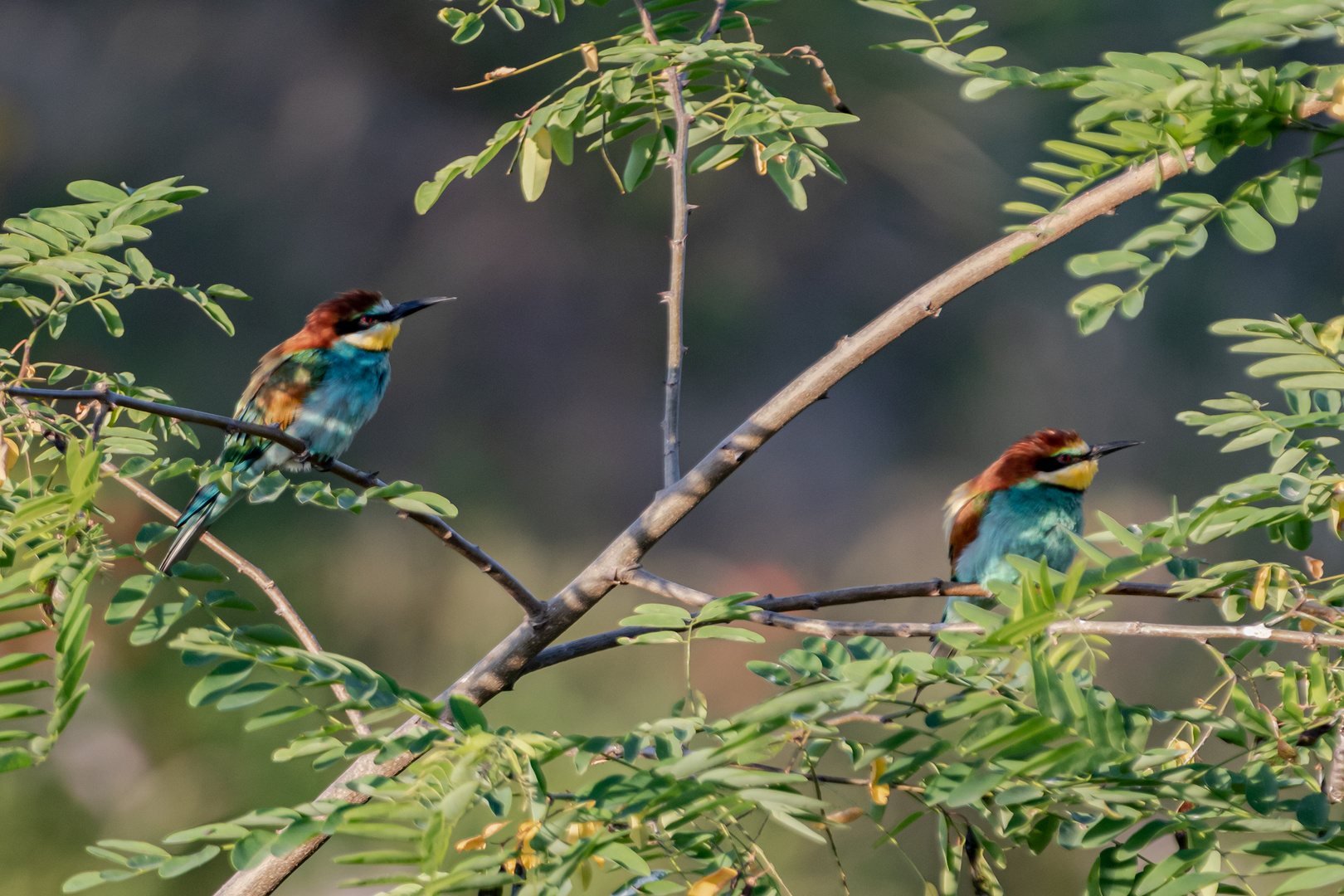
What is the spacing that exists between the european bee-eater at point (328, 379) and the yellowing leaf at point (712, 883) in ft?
5.70

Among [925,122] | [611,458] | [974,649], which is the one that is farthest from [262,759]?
[925,122]

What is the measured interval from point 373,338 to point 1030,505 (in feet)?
4.94

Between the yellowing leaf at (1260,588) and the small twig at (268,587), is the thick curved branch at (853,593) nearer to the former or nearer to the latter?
the yellowing leaf at (1260,588)

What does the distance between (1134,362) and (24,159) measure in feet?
14.7

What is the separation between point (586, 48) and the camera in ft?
3.39

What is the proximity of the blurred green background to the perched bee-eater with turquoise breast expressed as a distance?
4.97 ft

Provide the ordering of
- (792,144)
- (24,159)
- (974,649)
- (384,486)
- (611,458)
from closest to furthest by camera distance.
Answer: (974,649), (384,486), (792,144), (24,159), (611,458)

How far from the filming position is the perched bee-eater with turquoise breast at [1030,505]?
2.28 meters

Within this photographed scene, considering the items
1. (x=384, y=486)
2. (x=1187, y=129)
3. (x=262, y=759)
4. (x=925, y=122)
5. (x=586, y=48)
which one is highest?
(x=925, y=122)

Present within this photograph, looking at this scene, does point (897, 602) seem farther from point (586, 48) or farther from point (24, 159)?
point (24, 159)

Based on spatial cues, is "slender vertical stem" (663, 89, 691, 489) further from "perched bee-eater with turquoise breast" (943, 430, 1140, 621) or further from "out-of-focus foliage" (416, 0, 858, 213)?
"perched bee-eater with turquoise breast" (943, 430, 1140, 621)

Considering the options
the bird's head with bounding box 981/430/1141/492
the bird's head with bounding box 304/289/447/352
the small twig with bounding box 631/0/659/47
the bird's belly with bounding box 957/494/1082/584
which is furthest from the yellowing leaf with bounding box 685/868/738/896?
the bird's head with bounding box 304/289/447/352

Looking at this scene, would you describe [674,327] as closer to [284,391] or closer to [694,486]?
[694,486]

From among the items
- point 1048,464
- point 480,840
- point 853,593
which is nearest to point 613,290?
point 1048,464
